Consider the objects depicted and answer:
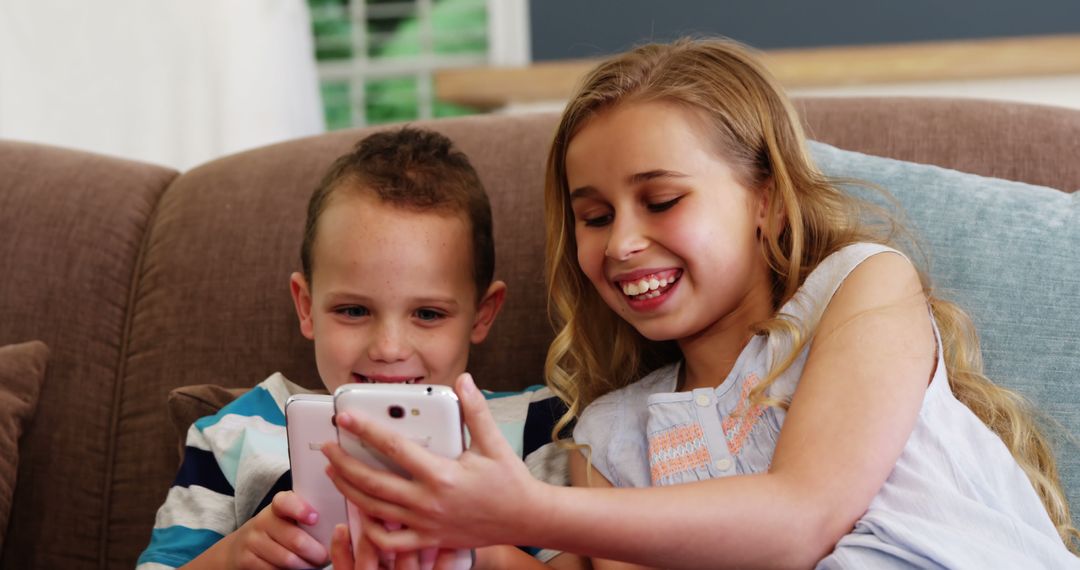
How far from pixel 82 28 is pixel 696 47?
219 centimetres

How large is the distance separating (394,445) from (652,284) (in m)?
0.42

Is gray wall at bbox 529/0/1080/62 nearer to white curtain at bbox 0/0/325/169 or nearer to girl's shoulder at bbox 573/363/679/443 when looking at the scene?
white curtain at bbox 0/0/325/169

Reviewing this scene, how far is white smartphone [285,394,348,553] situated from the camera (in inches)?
37.6

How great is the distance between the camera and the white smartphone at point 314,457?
37.6 inches

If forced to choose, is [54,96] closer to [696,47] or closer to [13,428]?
[13,428]

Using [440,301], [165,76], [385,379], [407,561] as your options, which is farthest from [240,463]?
→ [165,76]

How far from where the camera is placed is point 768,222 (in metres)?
1.21

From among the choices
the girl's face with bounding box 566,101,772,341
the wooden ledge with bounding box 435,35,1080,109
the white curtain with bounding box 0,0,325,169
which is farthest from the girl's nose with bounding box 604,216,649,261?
the white curtain with bounding box 0,0,325,169

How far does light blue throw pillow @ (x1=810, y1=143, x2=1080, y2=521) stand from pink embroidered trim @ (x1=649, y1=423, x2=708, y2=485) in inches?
13.2

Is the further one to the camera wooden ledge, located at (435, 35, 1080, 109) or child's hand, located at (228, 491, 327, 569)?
wooden ledge, located at (435, 35, 1080, 109)

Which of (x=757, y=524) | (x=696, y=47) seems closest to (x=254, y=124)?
(x=696, y=47)

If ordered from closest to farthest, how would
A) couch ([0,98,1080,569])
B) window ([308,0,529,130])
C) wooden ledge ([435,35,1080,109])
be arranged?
couch ([0,98,1080,569]) < wooden ledge ([435,35,1080,109]) < window ([308,0,529,130])

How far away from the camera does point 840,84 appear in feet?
10.3

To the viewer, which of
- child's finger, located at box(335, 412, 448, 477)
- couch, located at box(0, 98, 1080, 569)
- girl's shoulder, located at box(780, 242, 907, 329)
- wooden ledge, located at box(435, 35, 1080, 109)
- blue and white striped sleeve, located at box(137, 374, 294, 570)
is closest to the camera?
child's finger, located at box(335, 412, 448, 477)
